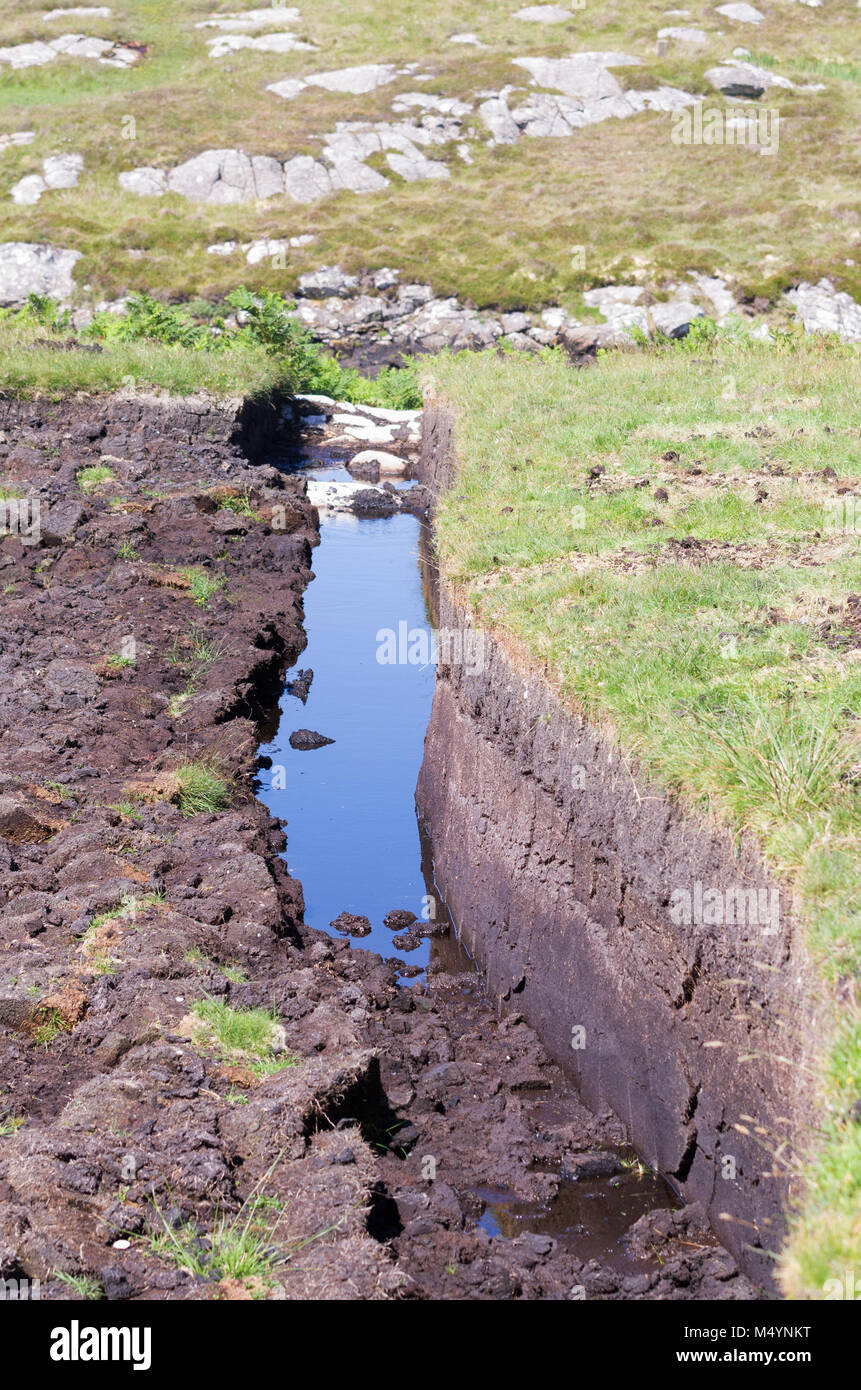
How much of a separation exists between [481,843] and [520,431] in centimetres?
764

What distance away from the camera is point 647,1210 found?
230 inches

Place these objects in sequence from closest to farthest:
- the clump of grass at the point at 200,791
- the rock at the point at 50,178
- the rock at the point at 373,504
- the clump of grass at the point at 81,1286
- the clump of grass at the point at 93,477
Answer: the clump of grass at the point at 81,1286
the clump of grass at the point at 200,791
the clump of grass at the point at 93,477
the rock at the point at 373,504
the rock at the point at 50,178

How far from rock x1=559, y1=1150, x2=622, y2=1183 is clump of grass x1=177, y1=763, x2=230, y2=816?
380 cm

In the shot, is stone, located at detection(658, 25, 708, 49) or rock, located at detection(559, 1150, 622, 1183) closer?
rock, located at detection(559, 1150, 622, 1183)

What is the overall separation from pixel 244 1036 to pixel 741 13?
61327 mm

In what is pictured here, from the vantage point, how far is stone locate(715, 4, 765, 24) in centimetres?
5519

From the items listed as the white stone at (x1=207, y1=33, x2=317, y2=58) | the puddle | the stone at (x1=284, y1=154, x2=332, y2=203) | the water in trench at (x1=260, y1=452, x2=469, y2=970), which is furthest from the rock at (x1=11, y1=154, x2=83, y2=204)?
the puddle

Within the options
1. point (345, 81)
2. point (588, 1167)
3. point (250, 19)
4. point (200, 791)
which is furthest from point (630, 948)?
point (250, 19)

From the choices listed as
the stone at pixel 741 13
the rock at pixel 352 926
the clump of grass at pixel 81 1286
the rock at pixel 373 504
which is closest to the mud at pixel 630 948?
the rock at pixel 352 926

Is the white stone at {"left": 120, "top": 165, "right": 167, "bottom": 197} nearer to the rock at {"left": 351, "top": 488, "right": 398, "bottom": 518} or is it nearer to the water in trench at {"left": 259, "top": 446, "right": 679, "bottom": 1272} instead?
the rock at {"left": 351, "top": 488, "right": 398, "bottom": 518}

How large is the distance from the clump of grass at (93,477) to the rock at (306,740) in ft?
21.6

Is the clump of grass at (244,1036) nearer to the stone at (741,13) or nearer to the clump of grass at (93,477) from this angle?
→ the clump of grass at (93,477)

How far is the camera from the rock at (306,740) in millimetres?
11570

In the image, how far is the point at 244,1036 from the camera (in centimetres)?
592
